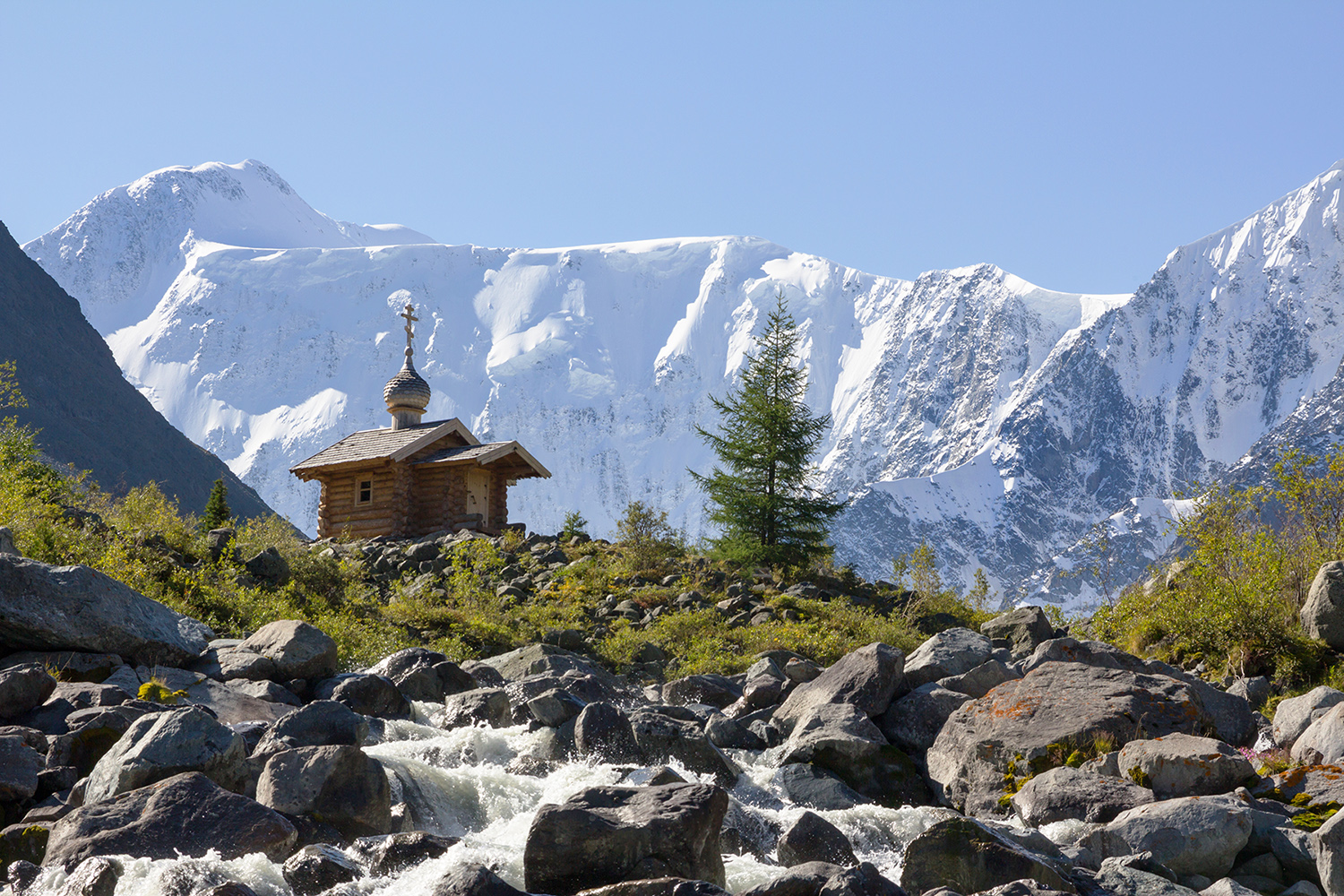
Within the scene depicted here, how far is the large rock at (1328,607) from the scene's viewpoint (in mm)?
14219

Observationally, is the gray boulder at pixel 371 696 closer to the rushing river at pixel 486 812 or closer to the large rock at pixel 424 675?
the rushing river at pixel 486 812

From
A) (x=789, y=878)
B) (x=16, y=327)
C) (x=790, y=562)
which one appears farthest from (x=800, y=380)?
(x=16, y=327)

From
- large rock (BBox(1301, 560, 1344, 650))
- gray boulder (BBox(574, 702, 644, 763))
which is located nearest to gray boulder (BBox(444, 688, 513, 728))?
gray boulder (BBox(574, 702, 644, 763))

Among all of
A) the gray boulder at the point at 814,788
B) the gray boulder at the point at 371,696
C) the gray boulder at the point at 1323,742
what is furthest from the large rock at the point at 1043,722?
the gray boulder at the point at 371,696

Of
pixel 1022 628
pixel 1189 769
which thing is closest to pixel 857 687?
pixel 1189 769

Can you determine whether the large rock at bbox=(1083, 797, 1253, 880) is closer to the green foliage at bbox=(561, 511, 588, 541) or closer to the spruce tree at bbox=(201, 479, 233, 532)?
the green foliage at bbox=(561, 511, 588, 541)

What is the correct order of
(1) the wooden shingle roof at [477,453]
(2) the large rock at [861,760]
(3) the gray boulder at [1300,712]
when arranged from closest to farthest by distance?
(3) the gray boulder at [1300,712] < (2) the large rock at [861,760] < (1) the wooden shingle roof at [477,453]

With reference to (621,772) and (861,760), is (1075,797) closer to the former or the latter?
(861,760)

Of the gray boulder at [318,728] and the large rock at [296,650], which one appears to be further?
the large rock at [296,650]

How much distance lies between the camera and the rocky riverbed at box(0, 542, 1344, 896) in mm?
8094

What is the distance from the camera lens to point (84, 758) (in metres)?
9.37

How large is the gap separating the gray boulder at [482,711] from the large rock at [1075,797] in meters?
5.79

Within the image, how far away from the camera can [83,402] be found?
9500 cm

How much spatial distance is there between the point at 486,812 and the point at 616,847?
235 centimetres
